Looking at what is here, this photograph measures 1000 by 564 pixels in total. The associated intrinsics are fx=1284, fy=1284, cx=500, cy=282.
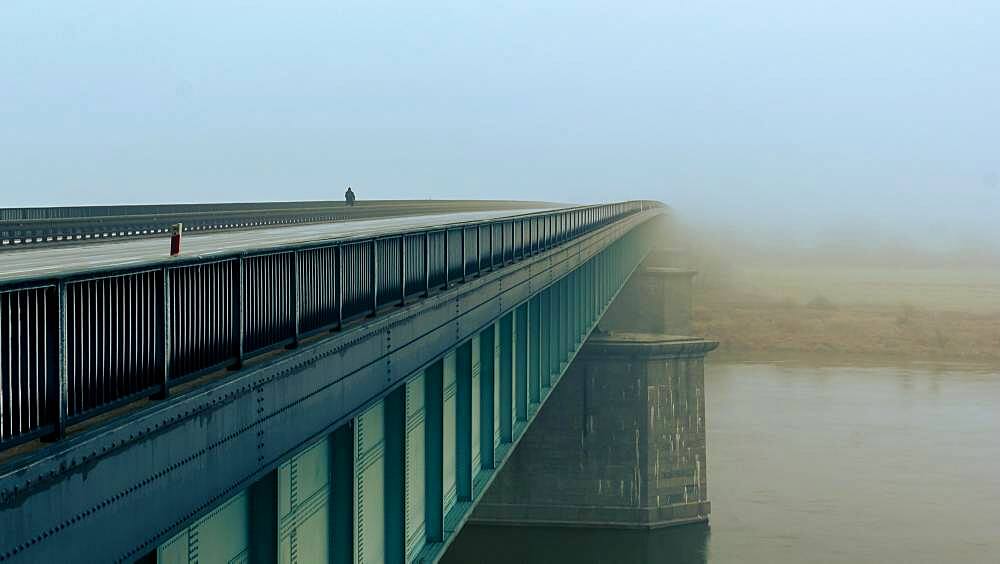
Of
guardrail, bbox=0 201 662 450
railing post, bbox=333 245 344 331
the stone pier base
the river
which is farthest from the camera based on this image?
the stone pier base

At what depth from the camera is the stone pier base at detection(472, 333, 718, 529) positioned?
50531mm

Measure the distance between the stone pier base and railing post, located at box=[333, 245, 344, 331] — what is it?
37.2 m

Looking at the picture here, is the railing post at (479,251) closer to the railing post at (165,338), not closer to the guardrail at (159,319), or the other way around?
the guardrail at (159,319)

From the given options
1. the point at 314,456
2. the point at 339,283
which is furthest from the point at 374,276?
the point at 314,456

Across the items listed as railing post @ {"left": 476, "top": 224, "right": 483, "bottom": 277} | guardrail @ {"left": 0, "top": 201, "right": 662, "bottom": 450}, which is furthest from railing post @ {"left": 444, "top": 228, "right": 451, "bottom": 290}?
guardrail @ {"left": 0, "top": 201, "right": 662, "bottom": 450}

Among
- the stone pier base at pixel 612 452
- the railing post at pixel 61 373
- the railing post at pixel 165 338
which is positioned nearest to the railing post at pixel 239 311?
the railing post at pixel 165 338

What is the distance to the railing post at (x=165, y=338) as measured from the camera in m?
7.92

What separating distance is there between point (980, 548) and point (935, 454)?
48.1 ft

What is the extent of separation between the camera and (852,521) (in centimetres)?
4859

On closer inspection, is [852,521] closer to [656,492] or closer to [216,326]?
[656,492]

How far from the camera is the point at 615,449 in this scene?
51.5m

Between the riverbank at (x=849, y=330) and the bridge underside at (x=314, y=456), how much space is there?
269ft

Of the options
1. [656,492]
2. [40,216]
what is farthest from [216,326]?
[656,492]

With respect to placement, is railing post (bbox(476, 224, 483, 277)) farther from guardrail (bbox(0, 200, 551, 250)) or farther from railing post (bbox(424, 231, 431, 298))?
guardrail (bbox(0, 200, 551, 250))
